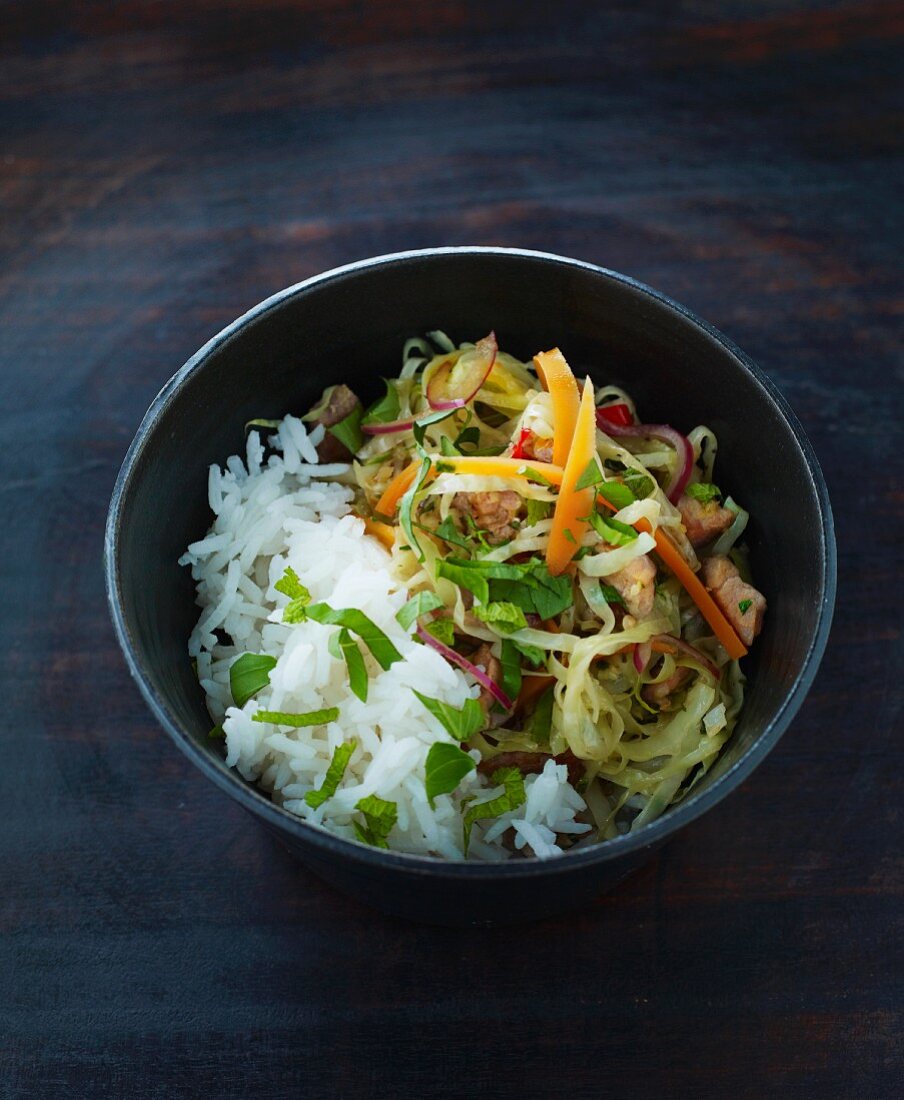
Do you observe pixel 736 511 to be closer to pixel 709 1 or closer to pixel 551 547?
pixel 551 547

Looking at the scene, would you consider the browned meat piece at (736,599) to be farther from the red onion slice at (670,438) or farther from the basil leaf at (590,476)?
the basil leaf at (590,476)

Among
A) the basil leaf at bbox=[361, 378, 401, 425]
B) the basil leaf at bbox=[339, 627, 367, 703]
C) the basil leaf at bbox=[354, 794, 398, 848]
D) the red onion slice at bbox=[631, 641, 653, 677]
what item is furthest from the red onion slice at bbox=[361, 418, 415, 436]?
the basil leaf at bbox=[354, 794, 398, 848]

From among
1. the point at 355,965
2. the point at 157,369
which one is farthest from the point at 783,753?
the point at 157,369

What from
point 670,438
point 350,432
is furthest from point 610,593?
point 350,432

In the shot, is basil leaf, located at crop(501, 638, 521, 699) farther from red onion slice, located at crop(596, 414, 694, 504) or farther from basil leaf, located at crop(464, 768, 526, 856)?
red onion slice, located at crop(596, 414, 694, 504)

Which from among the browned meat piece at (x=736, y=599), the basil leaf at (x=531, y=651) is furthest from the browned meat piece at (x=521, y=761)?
the browned meat piece at (x=736, y=599)

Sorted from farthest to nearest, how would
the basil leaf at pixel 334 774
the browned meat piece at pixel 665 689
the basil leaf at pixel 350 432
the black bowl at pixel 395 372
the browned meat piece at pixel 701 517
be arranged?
the basil leaf at pixel 350 432, the browned meat piece at pixel 701 517, the browned meat piece at pixel 665 689, the basil leaf at pixel 334 774, the black bowl at pixel 395 372
